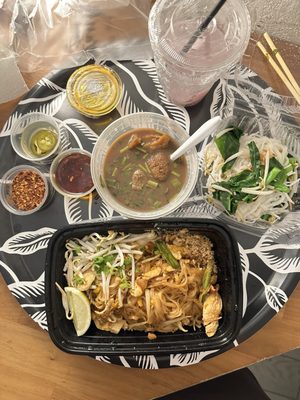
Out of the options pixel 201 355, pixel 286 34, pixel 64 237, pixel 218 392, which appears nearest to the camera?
pixel 64 237

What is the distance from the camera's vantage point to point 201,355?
178cm

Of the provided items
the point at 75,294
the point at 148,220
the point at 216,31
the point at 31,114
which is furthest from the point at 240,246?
the point at 31,114

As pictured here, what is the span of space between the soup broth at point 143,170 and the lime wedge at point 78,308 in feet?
1.28

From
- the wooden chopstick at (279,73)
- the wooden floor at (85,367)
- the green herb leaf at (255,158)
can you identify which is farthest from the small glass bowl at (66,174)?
the wooden chopstick at (279,73)

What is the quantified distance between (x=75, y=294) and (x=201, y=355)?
1.74 feet

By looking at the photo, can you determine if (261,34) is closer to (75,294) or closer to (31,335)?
(75,294)

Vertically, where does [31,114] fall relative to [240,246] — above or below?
above

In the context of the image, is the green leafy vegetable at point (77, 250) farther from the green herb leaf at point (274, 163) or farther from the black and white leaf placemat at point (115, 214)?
the green herb leaf at point (274, 163)

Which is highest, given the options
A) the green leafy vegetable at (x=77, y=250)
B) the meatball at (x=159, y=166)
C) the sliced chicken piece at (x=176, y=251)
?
the meatball at (x=159, y=166)

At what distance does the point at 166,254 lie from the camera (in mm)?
1769

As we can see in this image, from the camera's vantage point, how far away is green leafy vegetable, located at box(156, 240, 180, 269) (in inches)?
69.3

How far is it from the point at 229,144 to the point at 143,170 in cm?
35

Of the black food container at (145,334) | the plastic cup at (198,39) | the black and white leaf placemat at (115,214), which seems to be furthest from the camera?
the black and white leaf placemat at (115,214)

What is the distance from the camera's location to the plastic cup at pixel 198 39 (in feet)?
5.65
